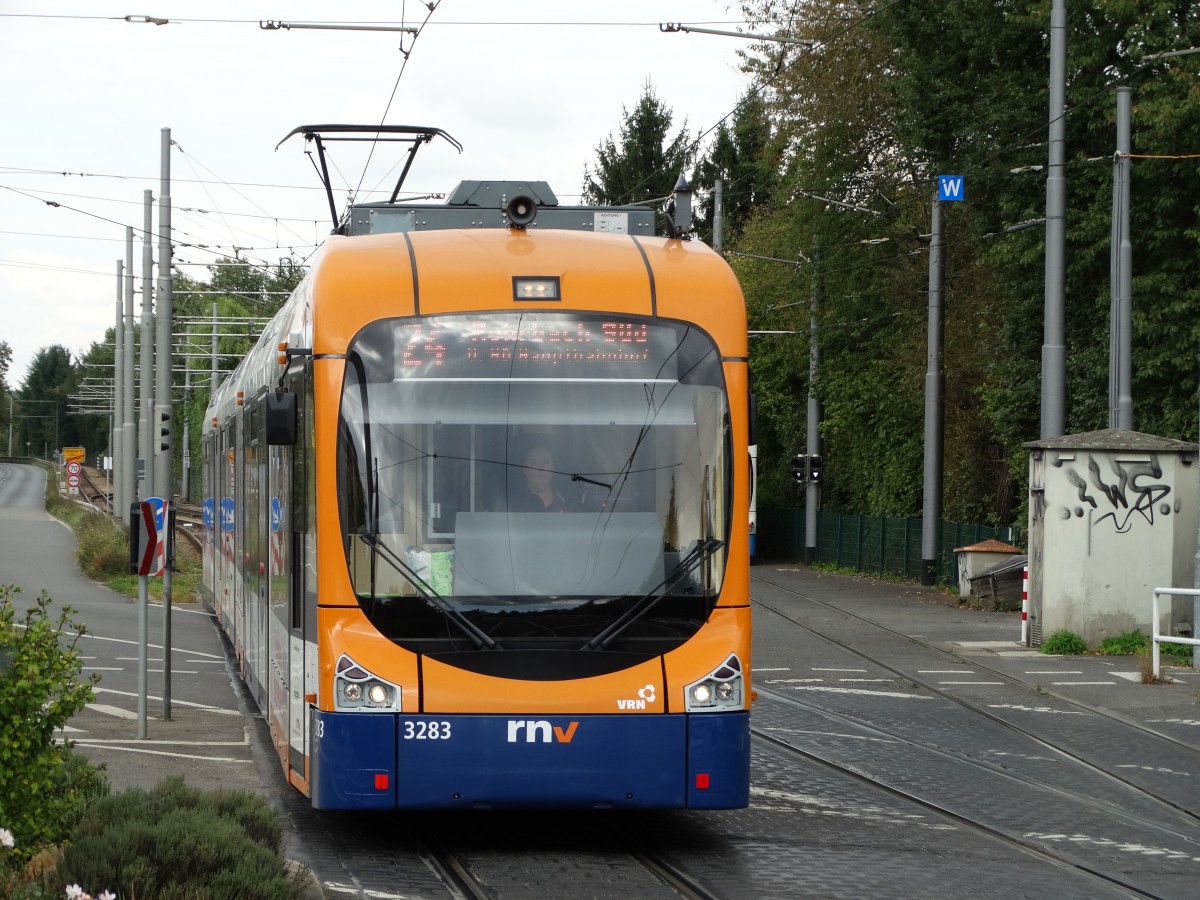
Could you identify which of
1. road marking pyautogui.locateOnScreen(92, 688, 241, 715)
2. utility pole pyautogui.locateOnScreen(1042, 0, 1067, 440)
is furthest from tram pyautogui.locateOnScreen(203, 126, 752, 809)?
utility pole pyautogui.locateOnScreen(1042, 0, 1067, 440)

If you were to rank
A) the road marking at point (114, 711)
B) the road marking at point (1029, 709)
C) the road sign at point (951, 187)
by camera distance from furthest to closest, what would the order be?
1. the road sign at point (951, 187)
2. the road marking at point (1029, 709)
3. the road marking at point (114, 711)

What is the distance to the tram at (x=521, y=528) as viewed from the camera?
8.48 m

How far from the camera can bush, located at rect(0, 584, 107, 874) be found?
6688mm

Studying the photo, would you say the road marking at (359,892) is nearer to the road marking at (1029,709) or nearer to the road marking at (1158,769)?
the road marking at (1158,769)

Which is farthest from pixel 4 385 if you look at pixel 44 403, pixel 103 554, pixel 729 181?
pixel 103 554

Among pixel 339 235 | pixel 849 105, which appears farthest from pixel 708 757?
pixel 849 105

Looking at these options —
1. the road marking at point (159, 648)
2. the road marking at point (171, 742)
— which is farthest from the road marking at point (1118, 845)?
the road marking at point (159, 648)

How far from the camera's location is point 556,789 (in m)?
8.48

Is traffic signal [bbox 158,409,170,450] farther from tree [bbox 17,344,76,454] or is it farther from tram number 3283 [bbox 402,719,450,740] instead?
tree [bbox 17,344,76,454]

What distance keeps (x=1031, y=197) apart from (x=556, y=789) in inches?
902

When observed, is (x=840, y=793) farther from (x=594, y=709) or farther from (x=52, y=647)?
(x=52, y=647)

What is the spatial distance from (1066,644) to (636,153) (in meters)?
49.4

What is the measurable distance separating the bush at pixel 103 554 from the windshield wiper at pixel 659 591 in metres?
28.2

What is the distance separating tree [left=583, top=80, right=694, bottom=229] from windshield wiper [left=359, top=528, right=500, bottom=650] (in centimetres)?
5916
